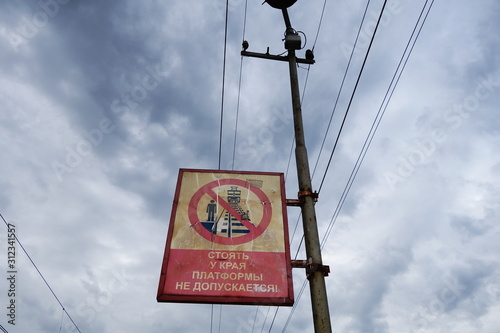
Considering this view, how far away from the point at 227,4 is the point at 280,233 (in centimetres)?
467

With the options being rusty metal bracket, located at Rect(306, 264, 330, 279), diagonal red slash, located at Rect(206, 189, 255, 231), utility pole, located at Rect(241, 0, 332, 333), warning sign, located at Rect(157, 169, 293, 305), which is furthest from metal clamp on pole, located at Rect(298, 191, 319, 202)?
rusty metal bracket, located at Rect(306, 264, 330, 279)

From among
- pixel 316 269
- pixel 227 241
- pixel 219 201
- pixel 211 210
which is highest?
pixel 219 201

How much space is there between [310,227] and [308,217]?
0.57 feet

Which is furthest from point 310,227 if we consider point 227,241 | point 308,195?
point 227,241

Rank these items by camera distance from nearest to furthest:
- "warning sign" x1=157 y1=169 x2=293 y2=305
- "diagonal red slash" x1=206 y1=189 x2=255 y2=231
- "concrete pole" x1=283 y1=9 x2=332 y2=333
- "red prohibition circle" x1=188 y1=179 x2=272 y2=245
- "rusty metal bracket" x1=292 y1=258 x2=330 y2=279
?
1. "concrete pole" x1=283 y1=9 x2=332 y2=333
2. "rusty metal bracket" x1=292 y1=258 x2=330 y2=279
3. "warning sign" x1=157 y1=169 x2=293 y2=305
4. "red prohibition circle" x1=188 y1=179 x2=272 y2=245
5. "diagonal red slash" x1=206 y1=189 x2=255 y2=231

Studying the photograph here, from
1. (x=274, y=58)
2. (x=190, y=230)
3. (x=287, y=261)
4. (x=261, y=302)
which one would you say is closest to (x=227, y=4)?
(x=274, y=58)

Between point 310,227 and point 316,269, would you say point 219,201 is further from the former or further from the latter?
point 316,269

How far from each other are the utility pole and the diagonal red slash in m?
0.80

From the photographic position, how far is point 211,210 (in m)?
4.95

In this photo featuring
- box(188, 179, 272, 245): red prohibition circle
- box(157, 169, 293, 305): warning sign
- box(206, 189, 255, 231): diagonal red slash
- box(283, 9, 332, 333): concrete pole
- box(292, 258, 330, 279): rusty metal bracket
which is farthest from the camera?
box(206, 189, 255, 231): diagonal red slash

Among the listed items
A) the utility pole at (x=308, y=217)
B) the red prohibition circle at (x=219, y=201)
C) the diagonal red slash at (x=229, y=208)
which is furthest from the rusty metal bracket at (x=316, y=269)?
the diagonal red slash at (x=229, y=208)

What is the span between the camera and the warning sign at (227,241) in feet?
13.8

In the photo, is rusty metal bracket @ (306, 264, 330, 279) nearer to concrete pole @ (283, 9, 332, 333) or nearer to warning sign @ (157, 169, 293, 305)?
concrete pole @ (283, 9, 332, 333)

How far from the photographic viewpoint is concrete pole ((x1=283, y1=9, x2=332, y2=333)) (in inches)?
149
